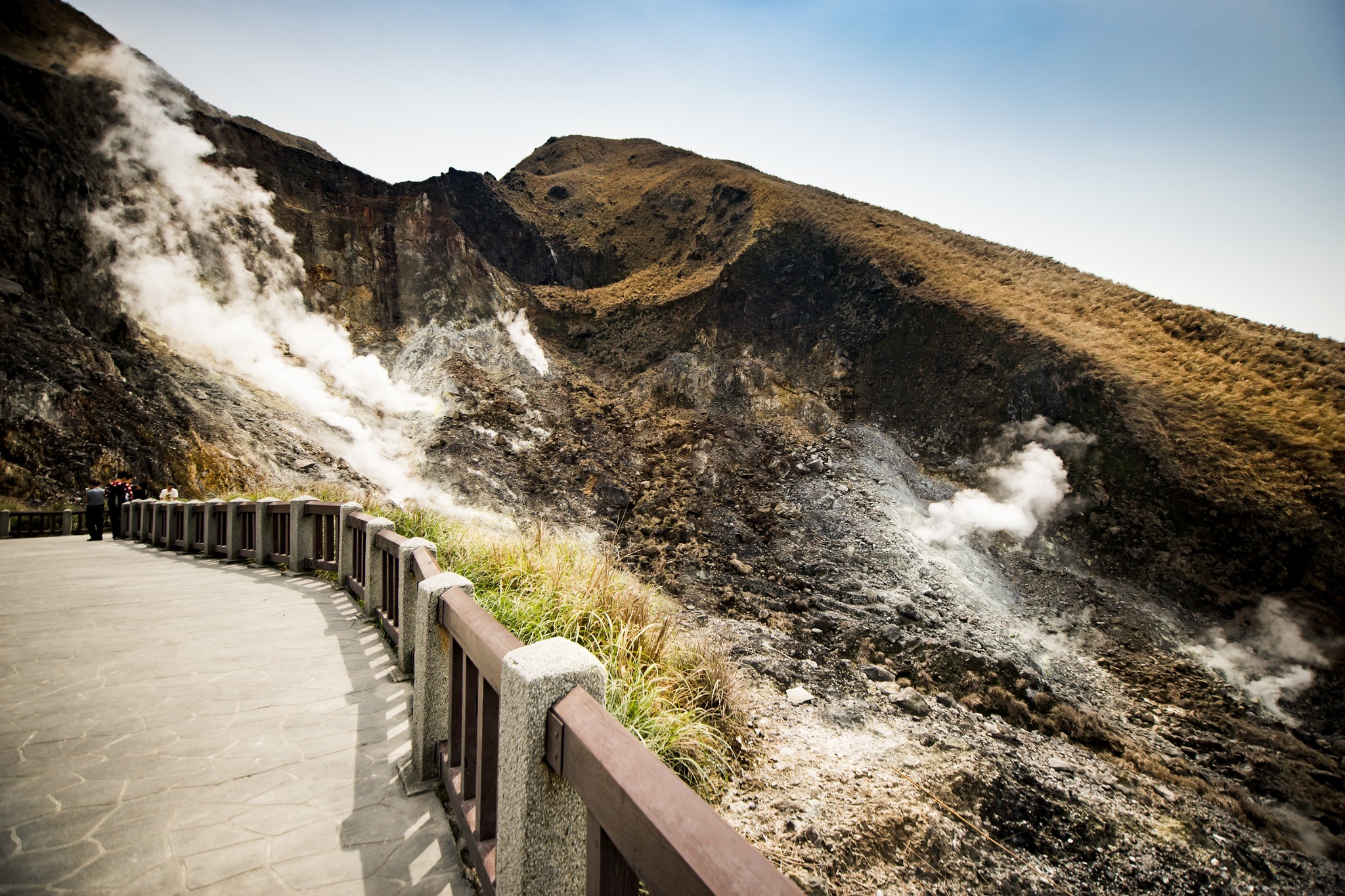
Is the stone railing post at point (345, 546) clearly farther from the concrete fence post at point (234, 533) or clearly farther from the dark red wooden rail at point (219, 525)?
the dark red wooden rail at point (219, 525)

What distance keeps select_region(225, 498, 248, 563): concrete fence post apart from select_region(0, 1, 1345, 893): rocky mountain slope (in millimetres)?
8270

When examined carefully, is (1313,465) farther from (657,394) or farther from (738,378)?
(657,394)

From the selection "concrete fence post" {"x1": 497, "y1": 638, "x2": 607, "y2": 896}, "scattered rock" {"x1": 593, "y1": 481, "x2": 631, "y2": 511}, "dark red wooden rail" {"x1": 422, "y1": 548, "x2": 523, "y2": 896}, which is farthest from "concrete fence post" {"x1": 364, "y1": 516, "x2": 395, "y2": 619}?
"scattered rock" {"x1": 593, "y1": 481, "x2": 631, "y2": 511}

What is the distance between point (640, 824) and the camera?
3.70 ft

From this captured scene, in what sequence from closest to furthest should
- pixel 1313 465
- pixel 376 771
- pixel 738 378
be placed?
pixel 376 771, pixel 1313 465, pixel 738 378

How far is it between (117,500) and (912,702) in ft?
59.8

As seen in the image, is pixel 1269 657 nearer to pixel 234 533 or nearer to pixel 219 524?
pixel 234 533

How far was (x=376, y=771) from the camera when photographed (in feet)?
10.3

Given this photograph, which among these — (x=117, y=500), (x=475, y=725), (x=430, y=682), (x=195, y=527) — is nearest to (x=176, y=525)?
(x=195, y=527)

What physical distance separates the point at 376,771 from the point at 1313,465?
21582 millimetres

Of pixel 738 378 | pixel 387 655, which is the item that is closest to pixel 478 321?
pixel 738 378

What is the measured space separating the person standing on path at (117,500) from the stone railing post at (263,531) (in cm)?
867

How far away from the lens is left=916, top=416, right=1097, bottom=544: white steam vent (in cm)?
1667

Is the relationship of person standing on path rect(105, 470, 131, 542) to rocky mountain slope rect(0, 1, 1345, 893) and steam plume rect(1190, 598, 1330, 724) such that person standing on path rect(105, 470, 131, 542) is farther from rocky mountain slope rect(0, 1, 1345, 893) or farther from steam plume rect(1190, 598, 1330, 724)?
steam plume rect(1190, 598, 1330, 724)
